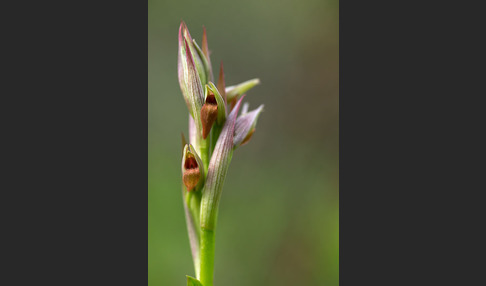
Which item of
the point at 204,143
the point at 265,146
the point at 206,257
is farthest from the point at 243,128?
the point at 265,146

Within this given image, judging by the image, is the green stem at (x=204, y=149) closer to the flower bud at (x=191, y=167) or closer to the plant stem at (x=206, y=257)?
the flower bud at (x=191, y=167)

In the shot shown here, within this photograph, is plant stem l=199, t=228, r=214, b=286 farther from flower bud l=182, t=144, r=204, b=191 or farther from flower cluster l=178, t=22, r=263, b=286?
flower bud l=182, t=144, r=204, b=191

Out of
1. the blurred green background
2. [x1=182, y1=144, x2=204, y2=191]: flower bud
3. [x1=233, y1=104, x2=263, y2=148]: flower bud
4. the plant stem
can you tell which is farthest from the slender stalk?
the blurred green background

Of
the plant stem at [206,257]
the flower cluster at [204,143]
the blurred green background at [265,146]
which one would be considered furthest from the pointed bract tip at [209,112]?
the blurred green background at [265,146]

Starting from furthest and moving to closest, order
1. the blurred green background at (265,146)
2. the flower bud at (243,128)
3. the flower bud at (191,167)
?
the blurred green background at (265,146)
the flower bud at (243,128)
the flower bud at (191,167)

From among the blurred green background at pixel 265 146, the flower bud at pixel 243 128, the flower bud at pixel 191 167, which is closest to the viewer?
the flower bud at pixel 191 167

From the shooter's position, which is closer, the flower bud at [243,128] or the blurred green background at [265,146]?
the flower bud at [243,128]

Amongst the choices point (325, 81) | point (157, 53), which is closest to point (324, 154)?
point (325, 81)
